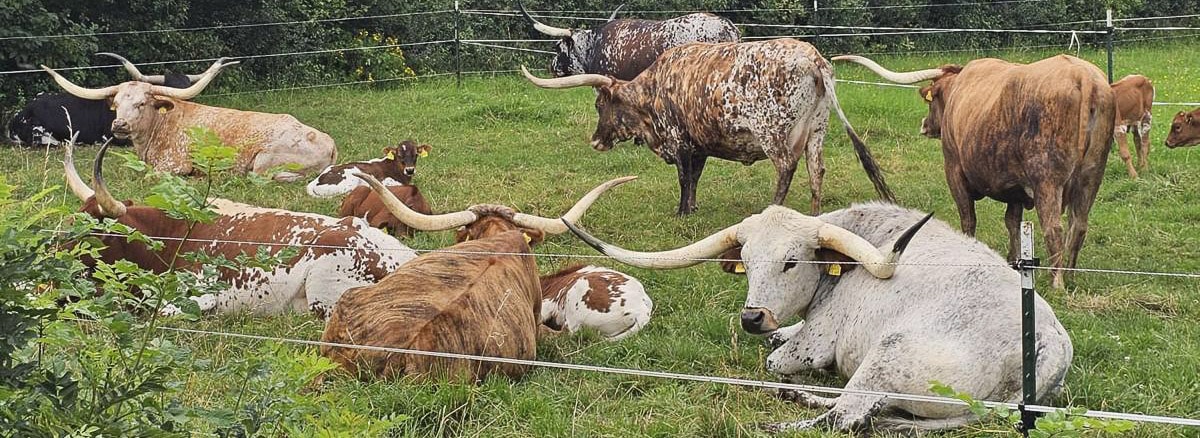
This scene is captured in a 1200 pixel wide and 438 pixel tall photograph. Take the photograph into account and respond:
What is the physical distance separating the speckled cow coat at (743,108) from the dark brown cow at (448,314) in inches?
139

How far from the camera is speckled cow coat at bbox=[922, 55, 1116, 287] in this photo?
7316 mm

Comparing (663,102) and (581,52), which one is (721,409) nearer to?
(663,102)

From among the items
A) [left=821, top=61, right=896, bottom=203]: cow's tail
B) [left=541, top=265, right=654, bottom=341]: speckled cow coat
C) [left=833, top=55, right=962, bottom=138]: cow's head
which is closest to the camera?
[left=541, top=265, right=654, bottom=341]: speckled cow coat

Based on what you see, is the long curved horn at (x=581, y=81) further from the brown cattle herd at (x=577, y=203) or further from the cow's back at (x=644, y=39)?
the cow's back at (x=644, y=39)

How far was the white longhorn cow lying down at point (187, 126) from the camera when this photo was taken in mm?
11953

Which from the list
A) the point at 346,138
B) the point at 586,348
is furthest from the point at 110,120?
the point at 586,348

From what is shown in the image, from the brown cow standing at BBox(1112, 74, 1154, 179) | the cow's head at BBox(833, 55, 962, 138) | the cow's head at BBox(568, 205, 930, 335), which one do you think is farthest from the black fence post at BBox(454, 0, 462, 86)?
the cow's head at BBox(568, 205, 930, 335)

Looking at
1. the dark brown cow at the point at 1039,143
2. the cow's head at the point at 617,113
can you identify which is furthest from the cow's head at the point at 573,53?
the dark brown cow at the point at 1039,143

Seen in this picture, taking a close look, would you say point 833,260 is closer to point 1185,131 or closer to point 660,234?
point 660,234

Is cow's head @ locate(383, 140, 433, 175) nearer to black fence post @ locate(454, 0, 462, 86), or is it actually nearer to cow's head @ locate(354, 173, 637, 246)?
cow's head @ locate(354, 173, 637, 246)

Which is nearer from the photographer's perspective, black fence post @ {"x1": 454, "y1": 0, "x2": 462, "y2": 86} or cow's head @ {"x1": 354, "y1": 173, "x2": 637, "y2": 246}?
cow's head @ {"x1": 354, "y1": 173, "x2": 637, "y2": 246}

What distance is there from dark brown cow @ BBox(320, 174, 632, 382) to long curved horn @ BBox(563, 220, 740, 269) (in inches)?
17.4

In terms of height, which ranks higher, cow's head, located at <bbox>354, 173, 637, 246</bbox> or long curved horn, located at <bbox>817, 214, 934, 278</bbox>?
long curved horn, located at <bbox>817, 214, 934, 278</bbox>

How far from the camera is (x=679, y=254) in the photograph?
6.29m
